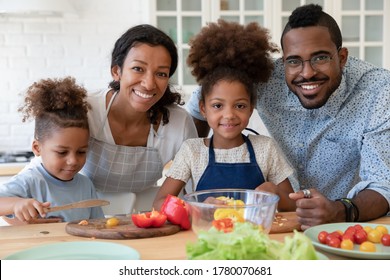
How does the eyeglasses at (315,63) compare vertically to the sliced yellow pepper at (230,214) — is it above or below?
above

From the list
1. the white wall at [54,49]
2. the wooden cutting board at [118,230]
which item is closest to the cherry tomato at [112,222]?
the wooden cutting board at [118,230]

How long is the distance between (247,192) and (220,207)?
0.22 meters

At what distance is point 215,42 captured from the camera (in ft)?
5.94

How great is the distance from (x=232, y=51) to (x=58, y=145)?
70cm

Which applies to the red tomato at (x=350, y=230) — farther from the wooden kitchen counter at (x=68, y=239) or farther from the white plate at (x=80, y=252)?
the white plate at (x=80, y=252)

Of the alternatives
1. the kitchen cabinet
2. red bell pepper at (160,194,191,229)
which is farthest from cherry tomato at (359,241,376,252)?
the kitchen cabinet

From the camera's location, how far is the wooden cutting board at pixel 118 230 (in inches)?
46.2

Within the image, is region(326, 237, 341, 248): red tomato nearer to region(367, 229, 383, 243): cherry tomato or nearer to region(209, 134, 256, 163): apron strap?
region(367, 229, 383, 243): cherry tomato

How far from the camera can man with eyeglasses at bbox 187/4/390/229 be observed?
1665mm

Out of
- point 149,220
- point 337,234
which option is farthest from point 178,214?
point 337,234

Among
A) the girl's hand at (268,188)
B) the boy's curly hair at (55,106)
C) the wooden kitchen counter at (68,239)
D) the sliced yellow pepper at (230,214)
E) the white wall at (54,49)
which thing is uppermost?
the white wall at (54,49)

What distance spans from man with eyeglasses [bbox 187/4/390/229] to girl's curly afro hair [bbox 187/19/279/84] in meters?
0.09

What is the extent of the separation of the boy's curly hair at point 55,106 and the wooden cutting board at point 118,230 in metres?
0.59

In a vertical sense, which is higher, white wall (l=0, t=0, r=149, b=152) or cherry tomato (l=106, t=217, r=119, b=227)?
white wall (l=0, t=0, r=149, b=152)
